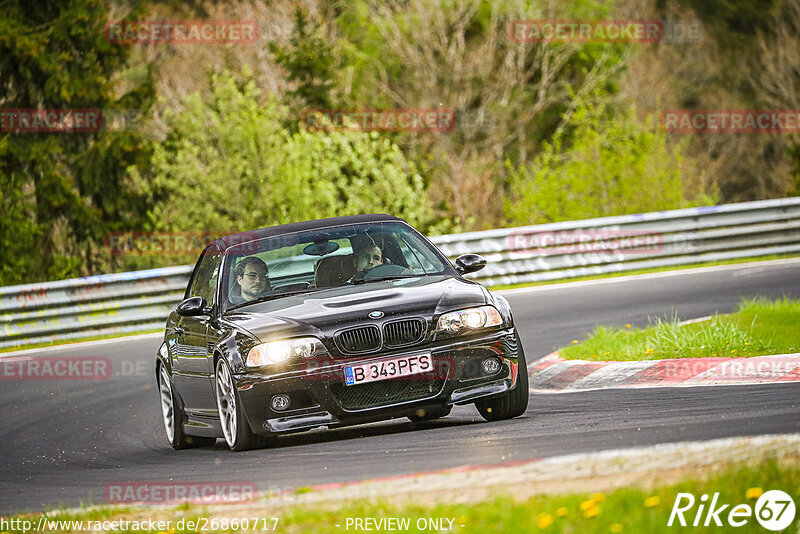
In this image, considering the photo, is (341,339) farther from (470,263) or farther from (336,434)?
(470,263)

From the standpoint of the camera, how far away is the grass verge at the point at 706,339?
438 inches

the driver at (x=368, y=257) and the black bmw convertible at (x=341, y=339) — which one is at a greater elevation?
the driver at (x=368, y=257)

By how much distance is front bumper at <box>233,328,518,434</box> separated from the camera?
8289 mm

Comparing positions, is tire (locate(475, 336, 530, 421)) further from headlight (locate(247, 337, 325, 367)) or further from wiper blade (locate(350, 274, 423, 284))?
headlight (locate(247, 337, 325, 367))

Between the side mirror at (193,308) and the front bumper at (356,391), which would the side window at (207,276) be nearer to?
the side mirror at (193,308)

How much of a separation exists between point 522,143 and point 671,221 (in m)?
28.1

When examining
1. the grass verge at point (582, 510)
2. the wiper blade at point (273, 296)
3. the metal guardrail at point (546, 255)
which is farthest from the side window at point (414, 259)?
the metal guardrail at point (546, 255)

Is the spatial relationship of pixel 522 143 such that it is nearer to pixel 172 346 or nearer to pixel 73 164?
pixel 73 164

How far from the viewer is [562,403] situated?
33.0 feet

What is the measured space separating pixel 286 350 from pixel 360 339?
1.52ft

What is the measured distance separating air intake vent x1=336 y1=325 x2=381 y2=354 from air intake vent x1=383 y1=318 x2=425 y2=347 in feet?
0.20

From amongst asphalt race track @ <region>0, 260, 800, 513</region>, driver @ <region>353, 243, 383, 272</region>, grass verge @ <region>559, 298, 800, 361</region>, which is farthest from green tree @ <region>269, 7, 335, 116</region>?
driver @ <region>353, 243, 383, 272</region>

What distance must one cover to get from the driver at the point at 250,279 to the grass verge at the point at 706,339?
3685 millimetres

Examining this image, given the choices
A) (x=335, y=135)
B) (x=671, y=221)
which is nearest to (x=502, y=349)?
(x=671, y=221)
